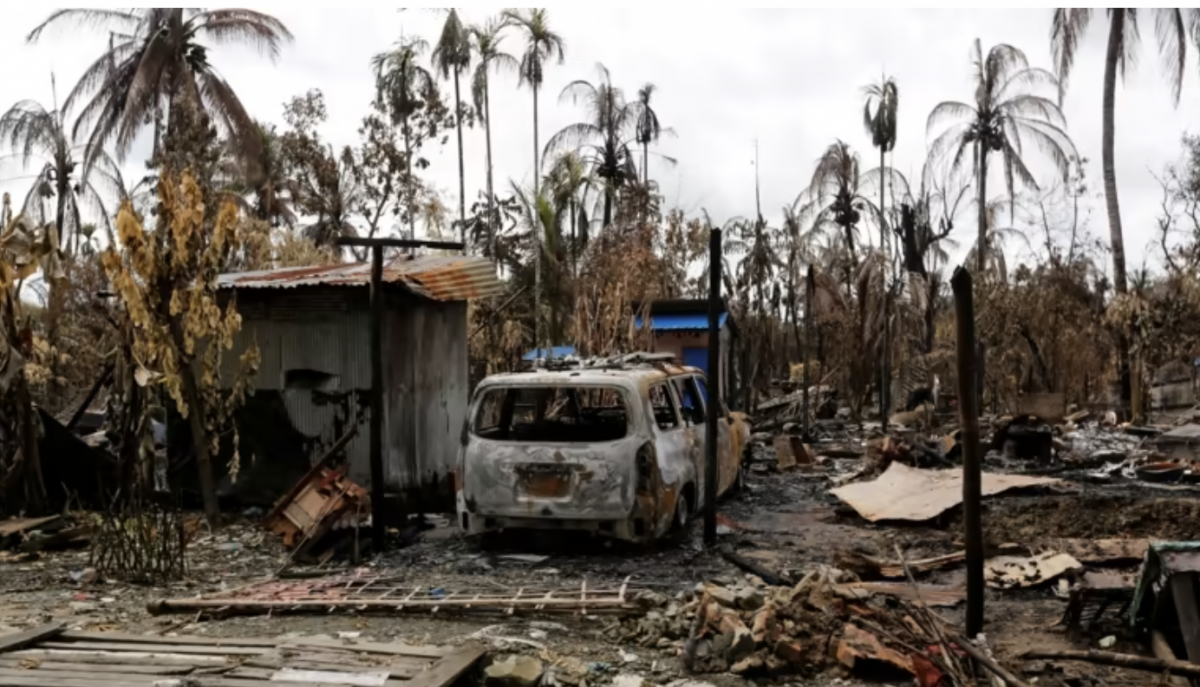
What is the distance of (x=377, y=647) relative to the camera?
18.1ft

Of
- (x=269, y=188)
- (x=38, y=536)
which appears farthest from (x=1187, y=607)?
(x=269, y=188)

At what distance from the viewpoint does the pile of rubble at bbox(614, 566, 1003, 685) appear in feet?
18.0

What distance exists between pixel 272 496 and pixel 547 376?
4.45 metres

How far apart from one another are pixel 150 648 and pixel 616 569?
12.1 feet

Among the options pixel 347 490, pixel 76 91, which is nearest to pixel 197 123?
pixel 76 91

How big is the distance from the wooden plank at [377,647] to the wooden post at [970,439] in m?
2.99

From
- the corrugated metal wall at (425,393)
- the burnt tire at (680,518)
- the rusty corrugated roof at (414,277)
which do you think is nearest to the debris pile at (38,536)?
the rusty corrugated roof at (414,277)

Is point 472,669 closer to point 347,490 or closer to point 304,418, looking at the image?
point 347,490

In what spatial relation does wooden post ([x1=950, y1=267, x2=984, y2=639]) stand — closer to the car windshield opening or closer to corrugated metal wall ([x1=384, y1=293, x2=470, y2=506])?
the car windshield opening

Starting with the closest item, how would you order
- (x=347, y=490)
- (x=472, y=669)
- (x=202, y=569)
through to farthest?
(x=472, y=669) → (x=202, y=569) → (x=347, y=490)

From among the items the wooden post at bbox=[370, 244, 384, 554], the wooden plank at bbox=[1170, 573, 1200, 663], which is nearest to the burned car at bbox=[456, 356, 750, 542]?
the wooden post at bbox=[370, 244, 384, 554]

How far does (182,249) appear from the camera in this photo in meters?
9.92

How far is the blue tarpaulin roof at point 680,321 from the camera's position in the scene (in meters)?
21.8

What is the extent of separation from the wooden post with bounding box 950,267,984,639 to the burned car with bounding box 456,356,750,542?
3003mm
